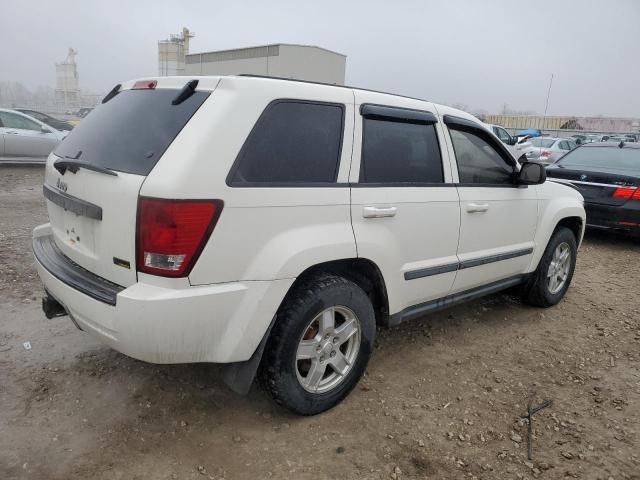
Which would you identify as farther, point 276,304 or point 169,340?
point 276,304

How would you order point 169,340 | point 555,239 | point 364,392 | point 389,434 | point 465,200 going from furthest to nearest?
point 555,239 → point 465,200 → point 364,392 → point 389,434 → point 169,340

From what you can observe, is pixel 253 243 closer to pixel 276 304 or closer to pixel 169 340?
pixel 276 304

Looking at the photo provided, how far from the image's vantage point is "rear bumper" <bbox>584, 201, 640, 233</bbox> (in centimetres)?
664

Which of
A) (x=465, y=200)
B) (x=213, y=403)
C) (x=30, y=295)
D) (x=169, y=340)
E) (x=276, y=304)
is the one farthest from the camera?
(x=30, y=295)

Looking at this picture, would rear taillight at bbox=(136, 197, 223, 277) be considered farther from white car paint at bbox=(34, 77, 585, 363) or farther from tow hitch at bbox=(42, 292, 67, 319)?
tow hitch at bbox=(42, 292, 67, 319)

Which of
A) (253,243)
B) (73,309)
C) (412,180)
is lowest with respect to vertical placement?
(73,309)

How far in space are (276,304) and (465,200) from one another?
1653 millimetres

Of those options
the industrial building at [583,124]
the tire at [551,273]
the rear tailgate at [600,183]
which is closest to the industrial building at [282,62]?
the industrial building at [583,124]

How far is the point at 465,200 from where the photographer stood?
3.33 meters

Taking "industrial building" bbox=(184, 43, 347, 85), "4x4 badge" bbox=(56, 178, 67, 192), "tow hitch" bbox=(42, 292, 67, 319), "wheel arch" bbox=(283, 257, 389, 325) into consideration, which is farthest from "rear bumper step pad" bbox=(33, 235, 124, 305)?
"industrial building" bbox=(184, 43, 347, 85)

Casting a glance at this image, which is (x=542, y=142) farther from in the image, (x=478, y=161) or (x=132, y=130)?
(x=132, y=130)

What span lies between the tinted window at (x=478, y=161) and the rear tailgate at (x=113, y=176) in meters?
1.88

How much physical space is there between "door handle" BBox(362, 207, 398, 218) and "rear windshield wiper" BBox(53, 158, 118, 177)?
128 centimetres

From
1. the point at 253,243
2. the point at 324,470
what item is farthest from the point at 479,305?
the point at 253,243
